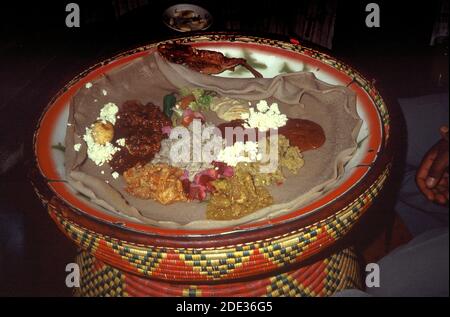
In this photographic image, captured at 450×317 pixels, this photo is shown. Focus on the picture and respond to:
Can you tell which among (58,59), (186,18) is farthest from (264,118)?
(58,59)

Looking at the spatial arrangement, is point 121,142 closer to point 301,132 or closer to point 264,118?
point 264,118

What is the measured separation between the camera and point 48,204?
1.53 metres

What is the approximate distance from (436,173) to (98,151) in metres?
1.50

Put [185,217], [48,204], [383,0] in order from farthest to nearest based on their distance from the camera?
[383,0], [185,217], [48,204]

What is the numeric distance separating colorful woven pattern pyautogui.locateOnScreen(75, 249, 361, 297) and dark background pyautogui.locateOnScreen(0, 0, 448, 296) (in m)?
0.49

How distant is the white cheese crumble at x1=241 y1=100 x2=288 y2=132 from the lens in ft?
6.64

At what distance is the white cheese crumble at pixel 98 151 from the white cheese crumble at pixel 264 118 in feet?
1.95

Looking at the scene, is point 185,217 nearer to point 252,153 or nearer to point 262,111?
point 252,153

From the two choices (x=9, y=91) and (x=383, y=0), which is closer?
(x=9, y=91)

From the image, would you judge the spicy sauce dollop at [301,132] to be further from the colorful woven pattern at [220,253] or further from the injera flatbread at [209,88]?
the colorful woven pattern at [220,253]

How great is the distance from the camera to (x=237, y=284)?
1.67 m

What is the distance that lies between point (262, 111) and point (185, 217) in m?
0.68

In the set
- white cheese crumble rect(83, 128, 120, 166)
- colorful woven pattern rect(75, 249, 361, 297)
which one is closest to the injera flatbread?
white cheese crumble rect(83, 128, 120, 166)
